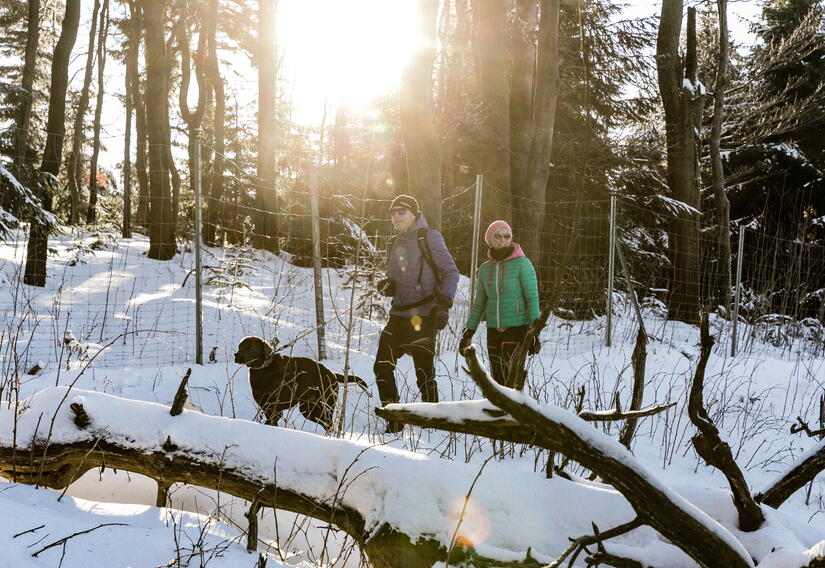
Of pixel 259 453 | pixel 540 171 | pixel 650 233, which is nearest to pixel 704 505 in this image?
pixel 259 453

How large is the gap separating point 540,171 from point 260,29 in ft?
30.8

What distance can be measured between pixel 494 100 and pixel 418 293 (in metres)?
6.49

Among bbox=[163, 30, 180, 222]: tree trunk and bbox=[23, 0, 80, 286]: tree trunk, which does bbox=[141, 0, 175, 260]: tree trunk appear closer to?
bbox=[163, 30, 180, 222]: tree trunk

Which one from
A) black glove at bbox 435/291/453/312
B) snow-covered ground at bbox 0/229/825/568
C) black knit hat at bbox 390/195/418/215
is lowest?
snow-covered ground at bbox 0/229/825/568

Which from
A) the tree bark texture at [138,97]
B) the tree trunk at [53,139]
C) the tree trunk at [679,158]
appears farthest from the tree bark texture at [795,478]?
the tree bark texture at [138,97]

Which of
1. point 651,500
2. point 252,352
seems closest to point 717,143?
point 252,352

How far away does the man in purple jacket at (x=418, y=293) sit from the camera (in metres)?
4.52

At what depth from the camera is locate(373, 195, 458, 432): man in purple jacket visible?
452 centimetres

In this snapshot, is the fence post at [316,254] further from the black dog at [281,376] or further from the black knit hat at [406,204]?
the black knit hat at [406,204]

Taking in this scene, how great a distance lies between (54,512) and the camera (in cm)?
210

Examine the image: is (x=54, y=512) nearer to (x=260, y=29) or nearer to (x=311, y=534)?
(x=311, y=534)

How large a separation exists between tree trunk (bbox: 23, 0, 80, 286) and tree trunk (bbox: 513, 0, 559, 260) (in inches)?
271

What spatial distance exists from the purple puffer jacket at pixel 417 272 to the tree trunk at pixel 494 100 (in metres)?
5.02

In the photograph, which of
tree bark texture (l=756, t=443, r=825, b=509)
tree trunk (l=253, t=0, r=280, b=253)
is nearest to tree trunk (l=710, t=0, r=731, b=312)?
tree trunk (l=253, t=0, r=280, b=253)
